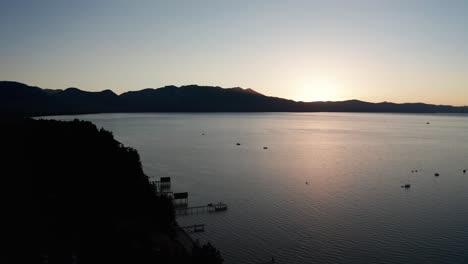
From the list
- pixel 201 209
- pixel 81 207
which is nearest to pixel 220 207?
pixel 201 209

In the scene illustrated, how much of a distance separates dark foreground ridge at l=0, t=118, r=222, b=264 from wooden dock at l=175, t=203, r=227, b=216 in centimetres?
770

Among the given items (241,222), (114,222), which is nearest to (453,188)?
(241,222)

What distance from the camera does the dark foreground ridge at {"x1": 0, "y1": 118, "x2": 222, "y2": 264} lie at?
2927 cm

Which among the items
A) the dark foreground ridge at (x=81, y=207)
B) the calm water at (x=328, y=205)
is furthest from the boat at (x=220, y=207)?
the dark foreground ridge at (x=81, y=207)

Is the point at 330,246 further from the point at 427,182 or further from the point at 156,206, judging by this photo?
the point at 427,182

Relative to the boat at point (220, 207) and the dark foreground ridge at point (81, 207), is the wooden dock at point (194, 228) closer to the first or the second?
the dark foreground ridge at point (81, 207)

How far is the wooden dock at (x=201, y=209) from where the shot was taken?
53.0m

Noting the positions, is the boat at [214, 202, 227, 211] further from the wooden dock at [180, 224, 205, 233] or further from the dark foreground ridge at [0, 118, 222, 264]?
the dark foreground ridge at [0, 118, 222, 264]

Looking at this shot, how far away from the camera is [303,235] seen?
44.2 meters

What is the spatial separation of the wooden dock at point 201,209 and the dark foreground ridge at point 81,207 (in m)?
7.70

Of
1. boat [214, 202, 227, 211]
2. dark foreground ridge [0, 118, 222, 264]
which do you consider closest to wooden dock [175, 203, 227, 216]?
boat [214, 202, 227, 211]

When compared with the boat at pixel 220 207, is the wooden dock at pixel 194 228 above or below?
below

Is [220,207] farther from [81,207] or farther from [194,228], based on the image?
[81,207]

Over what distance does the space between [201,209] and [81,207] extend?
66.6 feet
